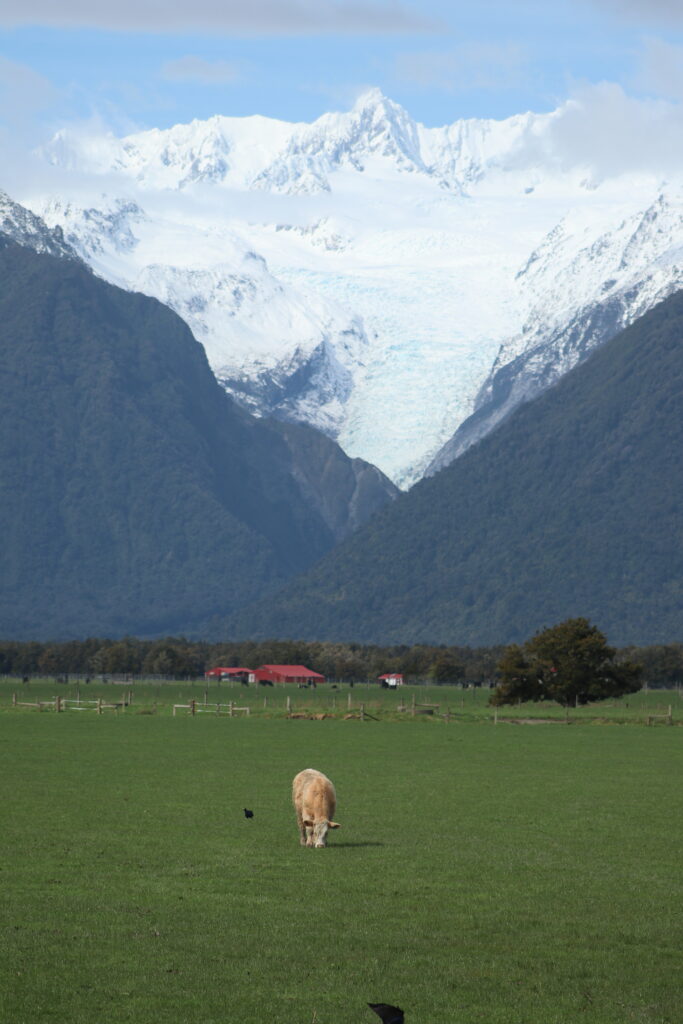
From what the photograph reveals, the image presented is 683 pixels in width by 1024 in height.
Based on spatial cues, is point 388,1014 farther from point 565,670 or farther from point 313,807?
point 565,670

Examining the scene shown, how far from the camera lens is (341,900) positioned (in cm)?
2714

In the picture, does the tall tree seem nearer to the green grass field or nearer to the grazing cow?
the green grass field

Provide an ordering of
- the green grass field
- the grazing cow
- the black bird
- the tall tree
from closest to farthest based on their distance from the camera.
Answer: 1. the black bird
2. the green grass field
3. the grazing cow
4. the tall tree

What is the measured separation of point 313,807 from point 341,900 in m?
7.32

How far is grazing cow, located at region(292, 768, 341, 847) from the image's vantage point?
34.1 meters

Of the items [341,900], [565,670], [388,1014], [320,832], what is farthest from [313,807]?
[565,670]

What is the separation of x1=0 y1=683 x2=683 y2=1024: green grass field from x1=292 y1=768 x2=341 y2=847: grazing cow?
1.65ft

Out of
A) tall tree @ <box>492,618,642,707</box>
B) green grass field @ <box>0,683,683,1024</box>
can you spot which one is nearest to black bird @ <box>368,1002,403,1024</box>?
green grass field @ <box>0,683,683,1024</box>

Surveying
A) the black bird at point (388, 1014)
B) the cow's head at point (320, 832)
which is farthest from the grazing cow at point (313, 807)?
the black bird at point (388, 1014)

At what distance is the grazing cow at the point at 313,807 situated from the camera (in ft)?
112

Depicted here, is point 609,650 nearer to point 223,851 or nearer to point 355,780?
point 355,780

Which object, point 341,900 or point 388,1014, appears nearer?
point 388,1014

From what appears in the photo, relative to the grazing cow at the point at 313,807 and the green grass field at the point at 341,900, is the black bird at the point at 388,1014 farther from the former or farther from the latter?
the grazing cow at the point at 313,807

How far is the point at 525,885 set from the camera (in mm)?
29062
